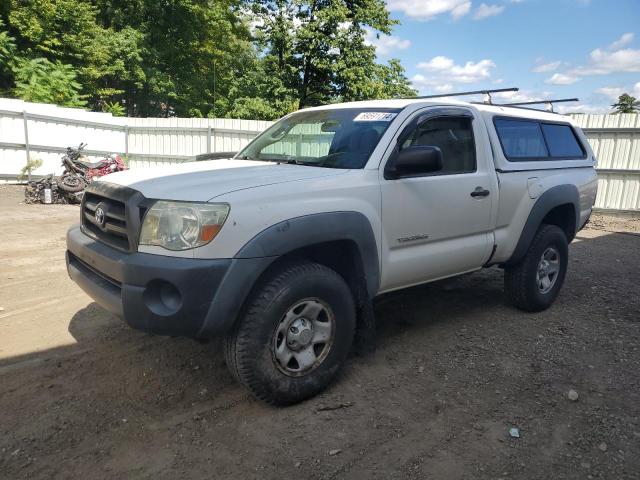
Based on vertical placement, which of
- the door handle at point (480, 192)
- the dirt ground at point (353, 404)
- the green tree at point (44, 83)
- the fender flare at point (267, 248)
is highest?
the green tree at point (44, 83)

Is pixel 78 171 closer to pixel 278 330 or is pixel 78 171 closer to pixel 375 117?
pixel 375 117

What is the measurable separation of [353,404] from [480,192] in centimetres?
196

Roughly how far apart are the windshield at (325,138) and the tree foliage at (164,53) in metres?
15.5

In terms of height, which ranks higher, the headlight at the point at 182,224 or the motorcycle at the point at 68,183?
the headlight at the point at 182,224

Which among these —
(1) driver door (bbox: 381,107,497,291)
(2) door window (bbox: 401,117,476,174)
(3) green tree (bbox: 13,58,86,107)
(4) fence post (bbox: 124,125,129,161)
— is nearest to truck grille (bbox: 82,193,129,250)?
(1) driver door (bbox: 381,107,497,291)

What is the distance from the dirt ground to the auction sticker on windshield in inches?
69.8

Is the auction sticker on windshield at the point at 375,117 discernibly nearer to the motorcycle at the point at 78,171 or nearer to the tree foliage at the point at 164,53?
the motorcycle at the point at 78,171

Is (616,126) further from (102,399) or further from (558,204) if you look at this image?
(102,399)

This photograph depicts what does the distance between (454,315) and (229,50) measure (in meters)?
27.1

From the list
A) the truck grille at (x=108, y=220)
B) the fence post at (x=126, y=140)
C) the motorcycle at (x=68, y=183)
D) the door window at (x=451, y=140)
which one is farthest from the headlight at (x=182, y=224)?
the fence post at (x=126, y=140)

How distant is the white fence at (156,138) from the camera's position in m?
11.7

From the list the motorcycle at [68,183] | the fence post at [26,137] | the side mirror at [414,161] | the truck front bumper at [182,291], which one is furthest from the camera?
the fence post at [26,137]

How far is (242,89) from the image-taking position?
23.1m

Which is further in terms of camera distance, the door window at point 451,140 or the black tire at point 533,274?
the black tire at point 533,274
